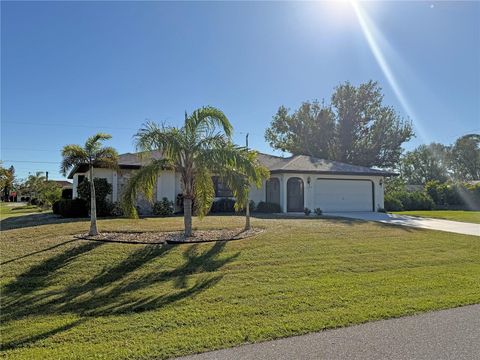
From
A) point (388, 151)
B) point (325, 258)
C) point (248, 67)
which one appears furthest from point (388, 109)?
point (325, 258)

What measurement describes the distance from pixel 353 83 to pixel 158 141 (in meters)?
30.2

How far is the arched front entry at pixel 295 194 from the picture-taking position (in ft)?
68.0

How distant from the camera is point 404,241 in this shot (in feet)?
34.1

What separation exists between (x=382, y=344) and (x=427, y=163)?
65.3 m

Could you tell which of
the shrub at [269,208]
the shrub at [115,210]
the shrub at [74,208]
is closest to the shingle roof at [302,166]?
the shrub at [269,208]

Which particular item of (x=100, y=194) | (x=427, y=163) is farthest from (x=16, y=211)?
(x=427, y=163)

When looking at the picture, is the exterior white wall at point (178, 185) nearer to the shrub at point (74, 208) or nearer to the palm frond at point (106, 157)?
the shrub at point (74, 208)

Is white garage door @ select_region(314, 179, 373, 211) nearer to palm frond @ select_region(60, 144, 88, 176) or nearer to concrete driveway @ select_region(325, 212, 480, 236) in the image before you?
concrete driveway @ select_region(325, 212, 480, 236)

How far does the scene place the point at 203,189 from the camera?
9953 mm

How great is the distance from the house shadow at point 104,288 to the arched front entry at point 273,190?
1262 centimetres

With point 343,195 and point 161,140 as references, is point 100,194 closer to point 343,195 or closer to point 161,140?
point 161,140

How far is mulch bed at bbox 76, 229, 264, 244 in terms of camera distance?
9.20 metres

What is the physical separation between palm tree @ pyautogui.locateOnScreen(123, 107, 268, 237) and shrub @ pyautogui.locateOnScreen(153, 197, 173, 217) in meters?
7.43

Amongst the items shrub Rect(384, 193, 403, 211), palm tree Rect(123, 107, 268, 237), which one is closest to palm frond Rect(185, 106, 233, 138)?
palm tree Rect(123, 107, 268, 237)
